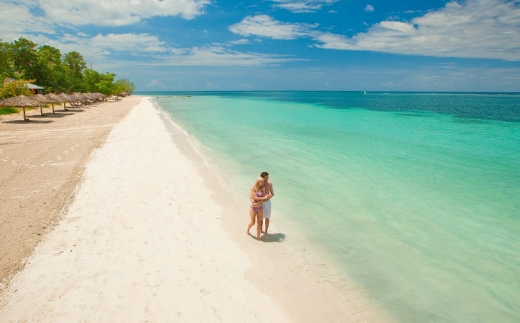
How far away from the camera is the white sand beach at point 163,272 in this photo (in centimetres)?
431

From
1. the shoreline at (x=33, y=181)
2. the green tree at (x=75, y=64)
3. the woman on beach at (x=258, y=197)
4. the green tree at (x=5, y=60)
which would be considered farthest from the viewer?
the green tree at (x=75, y=64)

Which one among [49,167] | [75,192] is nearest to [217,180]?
[75,192]

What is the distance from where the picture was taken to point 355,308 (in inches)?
183

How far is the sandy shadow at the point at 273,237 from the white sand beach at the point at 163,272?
0.85 ft

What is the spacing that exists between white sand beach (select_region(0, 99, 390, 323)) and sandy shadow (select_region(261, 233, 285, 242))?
26 cm

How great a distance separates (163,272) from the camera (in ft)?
17.0

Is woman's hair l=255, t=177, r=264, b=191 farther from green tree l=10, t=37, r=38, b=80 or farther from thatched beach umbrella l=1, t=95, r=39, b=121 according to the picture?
green tree l=10, t=37, r=38, b=80

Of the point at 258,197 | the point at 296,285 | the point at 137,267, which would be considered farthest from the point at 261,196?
the point at 137,267

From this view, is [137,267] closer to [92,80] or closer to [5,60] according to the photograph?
[5,60]

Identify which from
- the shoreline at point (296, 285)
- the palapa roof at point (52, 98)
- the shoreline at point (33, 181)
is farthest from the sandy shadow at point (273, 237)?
the palapa roof at point (52, 98)

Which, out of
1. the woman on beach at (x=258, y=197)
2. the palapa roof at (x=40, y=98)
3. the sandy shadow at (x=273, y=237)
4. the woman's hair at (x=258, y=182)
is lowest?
the sandy shadow at (x=273, y=237)

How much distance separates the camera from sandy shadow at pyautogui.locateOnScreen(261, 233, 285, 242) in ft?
21.6

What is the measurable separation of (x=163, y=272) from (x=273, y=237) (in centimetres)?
255

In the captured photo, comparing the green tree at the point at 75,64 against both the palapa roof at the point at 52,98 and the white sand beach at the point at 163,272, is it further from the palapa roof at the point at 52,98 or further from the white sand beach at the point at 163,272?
the white sand beach at the point at 163,272
